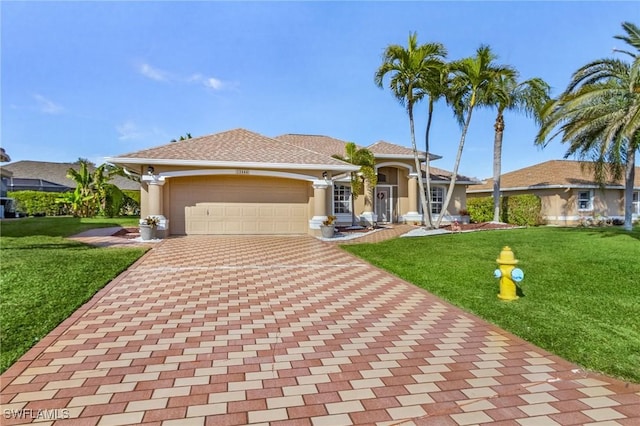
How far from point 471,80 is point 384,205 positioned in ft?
28.3

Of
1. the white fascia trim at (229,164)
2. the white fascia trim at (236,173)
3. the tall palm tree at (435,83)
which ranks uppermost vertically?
the tall palm tree at (435,83)

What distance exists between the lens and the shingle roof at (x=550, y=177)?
24734 millimetres

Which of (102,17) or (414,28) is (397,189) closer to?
(414,28)

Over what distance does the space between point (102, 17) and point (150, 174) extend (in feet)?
19.4

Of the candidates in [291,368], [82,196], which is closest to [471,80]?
[291,368]

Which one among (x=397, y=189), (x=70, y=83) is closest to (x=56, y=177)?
(x=70, y=83)

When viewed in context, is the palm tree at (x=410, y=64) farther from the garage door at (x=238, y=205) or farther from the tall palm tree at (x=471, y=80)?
the garage door at (x=238, y=205)

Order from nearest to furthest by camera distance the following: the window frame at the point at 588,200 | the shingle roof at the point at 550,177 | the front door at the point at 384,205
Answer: the front door at the point at 384,205
the shingle roof at the point at 550,177
the window frame at the point at 588,200

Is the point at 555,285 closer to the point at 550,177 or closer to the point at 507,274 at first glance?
the point at 507,274

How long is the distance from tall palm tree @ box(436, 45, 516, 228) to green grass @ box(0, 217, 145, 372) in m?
14.7

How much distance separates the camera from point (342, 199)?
2169cm

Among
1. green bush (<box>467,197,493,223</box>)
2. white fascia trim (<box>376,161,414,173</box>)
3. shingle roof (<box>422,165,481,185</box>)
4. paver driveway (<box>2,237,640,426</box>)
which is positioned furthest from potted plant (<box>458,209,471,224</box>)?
paver driveway (<box>2,237,640,426</box>)

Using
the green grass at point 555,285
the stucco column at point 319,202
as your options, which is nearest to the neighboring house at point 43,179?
the stucco column at point 319,202

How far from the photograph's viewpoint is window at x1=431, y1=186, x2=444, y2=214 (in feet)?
79.1
